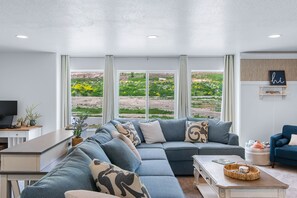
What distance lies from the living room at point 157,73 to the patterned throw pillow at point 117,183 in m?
2.13

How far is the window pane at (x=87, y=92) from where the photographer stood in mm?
6168

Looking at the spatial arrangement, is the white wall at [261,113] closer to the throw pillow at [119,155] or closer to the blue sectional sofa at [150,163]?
the blue sectional sofa at [150,163]

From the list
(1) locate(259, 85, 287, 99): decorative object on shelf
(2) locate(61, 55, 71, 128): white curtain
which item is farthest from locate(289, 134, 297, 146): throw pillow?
(2) locate(61, 55, 71, 128): white curtain

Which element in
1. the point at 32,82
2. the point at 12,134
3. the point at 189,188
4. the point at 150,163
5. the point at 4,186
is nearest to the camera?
the point at 4,186

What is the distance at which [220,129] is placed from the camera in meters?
4.83

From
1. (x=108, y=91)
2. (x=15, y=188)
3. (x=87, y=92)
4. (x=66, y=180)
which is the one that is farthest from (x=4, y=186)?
(x=87, y=92)

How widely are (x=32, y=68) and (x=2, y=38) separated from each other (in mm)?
1492

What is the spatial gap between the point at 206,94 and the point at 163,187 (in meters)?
4.14

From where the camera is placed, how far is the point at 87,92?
6188mm

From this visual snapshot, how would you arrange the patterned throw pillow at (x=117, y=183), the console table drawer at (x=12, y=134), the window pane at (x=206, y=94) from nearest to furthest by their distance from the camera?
the patterned throw pillow at (x=117, y=183) → the console table drawer at (x=12, y=134) → the window pane at (x=206, y=94)

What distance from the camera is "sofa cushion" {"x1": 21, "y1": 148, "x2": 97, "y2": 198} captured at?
4.22 ft

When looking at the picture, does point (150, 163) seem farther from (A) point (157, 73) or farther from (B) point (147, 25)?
(A) point (157, 73)

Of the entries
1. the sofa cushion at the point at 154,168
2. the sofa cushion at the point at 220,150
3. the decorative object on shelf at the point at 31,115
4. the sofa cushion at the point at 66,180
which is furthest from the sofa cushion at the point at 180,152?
the decorative object on shelf at the point at 31,115

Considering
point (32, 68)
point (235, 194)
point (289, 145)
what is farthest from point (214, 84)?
point (32, 68)
